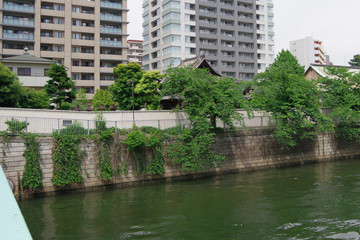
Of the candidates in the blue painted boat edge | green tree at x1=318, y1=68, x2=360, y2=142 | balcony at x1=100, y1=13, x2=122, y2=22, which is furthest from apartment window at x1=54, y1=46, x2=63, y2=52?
the blue painted boat edge

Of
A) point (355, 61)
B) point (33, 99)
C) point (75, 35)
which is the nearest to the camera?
point (33, 99)

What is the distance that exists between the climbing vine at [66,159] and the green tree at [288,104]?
51.6 ft

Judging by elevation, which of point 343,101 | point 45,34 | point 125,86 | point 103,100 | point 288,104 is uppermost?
point 45,34

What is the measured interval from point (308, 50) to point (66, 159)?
367ft

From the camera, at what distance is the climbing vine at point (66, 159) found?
56.3 feet

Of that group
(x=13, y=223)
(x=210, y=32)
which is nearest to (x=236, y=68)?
(x=210, y=32)

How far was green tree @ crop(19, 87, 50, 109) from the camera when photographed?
26.8 meters

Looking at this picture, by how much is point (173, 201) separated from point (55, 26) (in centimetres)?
4622

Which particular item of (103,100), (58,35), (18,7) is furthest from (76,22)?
(103,100)

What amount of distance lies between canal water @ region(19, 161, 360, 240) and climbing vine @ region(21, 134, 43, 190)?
0.97 m

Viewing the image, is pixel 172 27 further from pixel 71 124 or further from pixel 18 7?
pixel 71 124

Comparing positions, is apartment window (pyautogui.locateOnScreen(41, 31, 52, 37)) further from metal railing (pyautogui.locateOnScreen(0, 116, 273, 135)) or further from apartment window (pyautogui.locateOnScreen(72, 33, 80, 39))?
metal railing (pyautogui.locateOnScreen(0, 116, 273, 135))

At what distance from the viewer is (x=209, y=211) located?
43.8 ft

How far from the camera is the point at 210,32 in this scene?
219 ft
